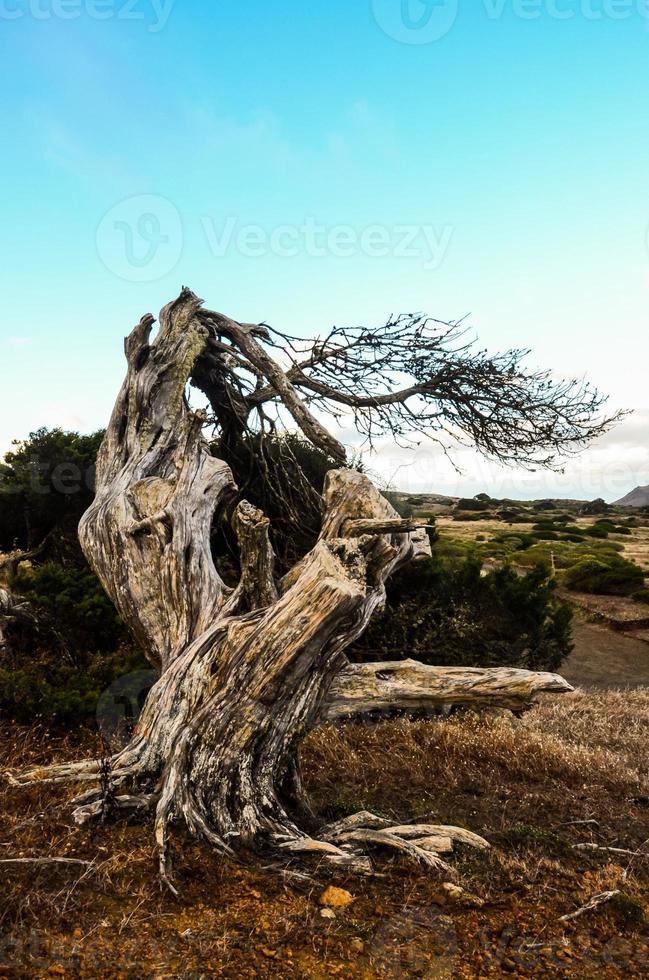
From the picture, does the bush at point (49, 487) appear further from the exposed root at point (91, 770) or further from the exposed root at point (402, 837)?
the exposed root at point (402, 837)

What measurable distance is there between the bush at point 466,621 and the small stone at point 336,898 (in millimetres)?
5236

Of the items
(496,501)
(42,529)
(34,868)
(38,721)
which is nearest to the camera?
(34,868)

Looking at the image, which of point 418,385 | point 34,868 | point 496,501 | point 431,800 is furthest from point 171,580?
point 496,501

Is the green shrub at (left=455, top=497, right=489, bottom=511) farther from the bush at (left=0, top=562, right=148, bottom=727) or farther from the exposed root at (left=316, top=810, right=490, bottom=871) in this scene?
the exposed root at (left=316, top=810, right=490, bottom=871)

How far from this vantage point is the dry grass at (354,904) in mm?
2850

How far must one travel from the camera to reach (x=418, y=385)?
325 inches

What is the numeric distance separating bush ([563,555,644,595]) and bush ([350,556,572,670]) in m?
10.4

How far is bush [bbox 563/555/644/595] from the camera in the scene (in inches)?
773

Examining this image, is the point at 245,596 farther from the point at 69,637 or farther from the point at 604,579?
the point at 604,579

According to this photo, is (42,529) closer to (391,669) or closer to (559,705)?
(391,669)

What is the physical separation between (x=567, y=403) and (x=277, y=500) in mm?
3939

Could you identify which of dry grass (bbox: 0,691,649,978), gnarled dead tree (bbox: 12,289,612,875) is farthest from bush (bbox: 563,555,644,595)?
dry grass (bbox: 0,691,649,978)

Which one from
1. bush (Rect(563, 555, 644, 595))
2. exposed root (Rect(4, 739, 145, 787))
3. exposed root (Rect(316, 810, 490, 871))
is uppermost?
exposed root (Rect(4, 739, 145, 787))

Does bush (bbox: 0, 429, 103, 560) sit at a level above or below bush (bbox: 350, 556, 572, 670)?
above
